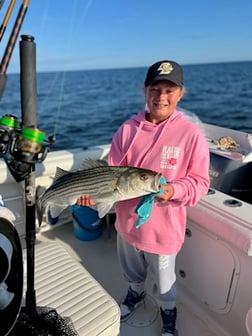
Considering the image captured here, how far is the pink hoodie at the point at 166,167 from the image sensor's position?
1974 millimetres

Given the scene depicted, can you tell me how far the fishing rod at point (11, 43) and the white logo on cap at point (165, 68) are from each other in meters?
0.86

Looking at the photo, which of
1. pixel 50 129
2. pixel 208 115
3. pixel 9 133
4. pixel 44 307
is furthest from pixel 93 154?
pixel 208 115

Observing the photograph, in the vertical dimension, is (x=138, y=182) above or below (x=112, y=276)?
above

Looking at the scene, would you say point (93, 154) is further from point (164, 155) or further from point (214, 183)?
point (164, 155)

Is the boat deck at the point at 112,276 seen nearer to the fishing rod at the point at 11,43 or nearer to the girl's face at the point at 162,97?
the girl's face at the point at 162,97

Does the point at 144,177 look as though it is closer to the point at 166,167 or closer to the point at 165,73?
the point at 166,167

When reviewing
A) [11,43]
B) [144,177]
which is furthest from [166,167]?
[11,43]

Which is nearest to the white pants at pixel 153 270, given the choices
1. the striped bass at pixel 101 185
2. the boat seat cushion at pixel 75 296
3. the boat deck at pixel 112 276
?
the boat deck at pixel 112 276

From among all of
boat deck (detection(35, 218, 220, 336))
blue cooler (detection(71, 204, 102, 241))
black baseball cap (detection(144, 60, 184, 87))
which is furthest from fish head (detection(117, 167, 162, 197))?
blue cooler (detection(71, 204, 102, 241))

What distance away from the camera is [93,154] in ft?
12.1

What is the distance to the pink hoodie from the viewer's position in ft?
6.48

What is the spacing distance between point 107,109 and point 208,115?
22.0 feet

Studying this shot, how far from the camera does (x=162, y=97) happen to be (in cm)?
201

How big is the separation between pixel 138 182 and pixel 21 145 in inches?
27.6
